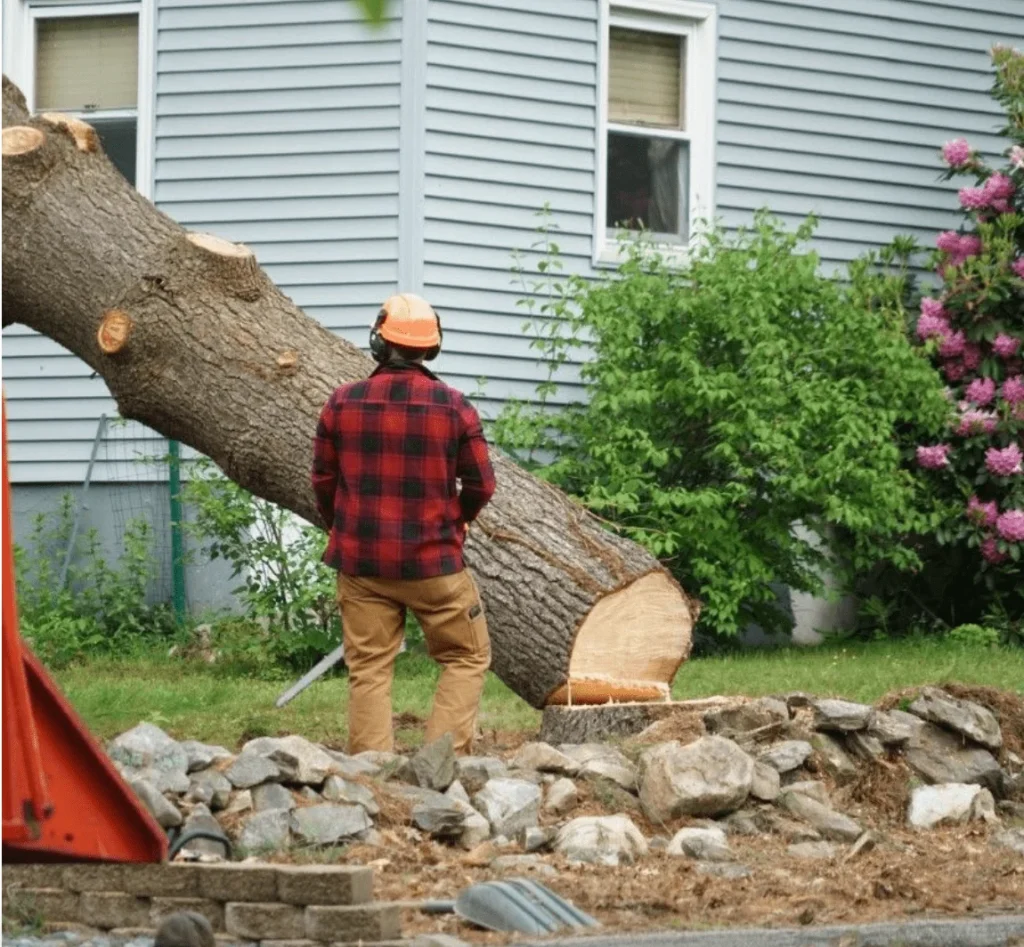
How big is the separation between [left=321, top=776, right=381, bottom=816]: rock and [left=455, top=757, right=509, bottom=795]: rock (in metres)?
0.53

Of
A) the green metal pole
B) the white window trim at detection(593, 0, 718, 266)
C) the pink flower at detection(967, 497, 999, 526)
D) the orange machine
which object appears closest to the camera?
the orange machine

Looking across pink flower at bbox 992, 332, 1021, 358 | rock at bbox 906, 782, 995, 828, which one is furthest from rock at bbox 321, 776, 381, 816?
pink flower at bbox 992, 332, 1021, 358

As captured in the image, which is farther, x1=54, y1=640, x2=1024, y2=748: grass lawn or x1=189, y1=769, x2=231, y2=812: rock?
x1=54, y1=640, x2=1024, y2=748: grass lawn

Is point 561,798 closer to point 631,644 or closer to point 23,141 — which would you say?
point 631,644

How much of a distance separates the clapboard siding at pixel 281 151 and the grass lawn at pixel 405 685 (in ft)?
7.65

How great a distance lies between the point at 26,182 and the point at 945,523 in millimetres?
7639

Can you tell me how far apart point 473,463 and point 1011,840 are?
2345mm

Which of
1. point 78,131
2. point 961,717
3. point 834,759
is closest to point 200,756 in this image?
point 834,759

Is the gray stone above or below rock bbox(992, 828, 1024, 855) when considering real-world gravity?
above

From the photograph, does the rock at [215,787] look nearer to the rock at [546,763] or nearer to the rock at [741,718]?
the rock at [546,763]

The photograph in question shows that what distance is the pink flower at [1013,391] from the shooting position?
13.9 metres

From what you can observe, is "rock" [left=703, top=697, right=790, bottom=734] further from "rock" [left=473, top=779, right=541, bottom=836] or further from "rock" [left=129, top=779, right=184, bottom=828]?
"rock" [left=129, top=779, right=184, bottom=828]

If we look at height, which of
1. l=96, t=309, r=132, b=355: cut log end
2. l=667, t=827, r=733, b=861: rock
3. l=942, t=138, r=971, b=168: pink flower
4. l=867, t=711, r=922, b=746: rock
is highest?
l=942, t=138, r=971, b=168: pink flower

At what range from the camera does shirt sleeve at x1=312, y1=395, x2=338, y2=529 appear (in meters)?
7.45
